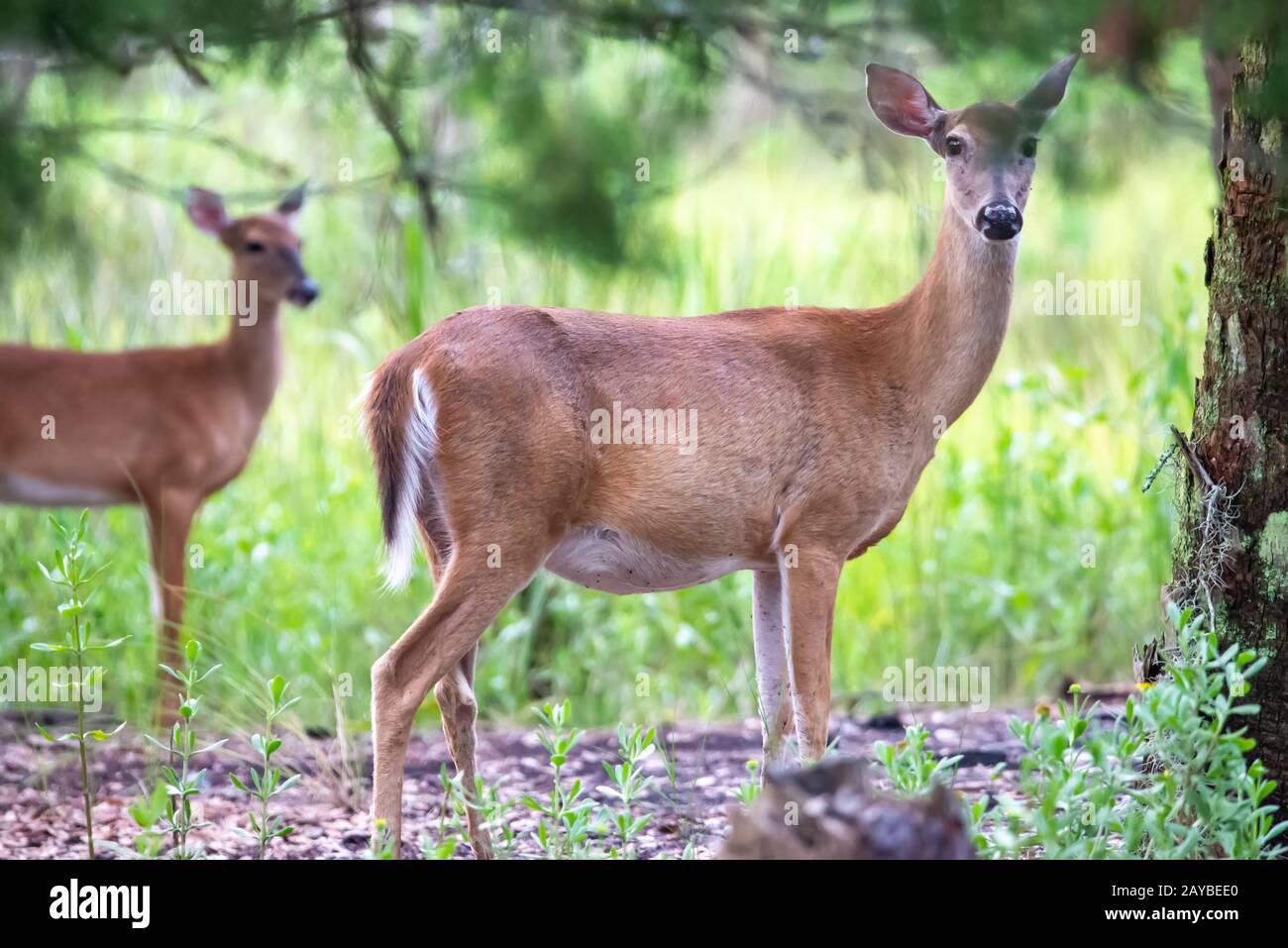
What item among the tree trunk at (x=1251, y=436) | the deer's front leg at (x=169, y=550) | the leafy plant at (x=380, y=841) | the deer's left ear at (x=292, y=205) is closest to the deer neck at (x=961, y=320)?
the tree trunk at (x=1251, y=436)

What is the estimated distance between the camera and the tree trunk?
376cm

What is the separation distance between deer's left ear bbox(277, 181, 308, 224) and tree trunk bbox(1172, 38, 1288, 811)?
13.5 feet

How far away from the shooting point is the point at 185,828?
353 centimetres

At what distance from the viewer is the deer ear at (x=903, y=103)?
14.5 feet

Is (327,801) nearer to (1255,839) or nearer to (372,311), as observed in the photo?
(1255,839)

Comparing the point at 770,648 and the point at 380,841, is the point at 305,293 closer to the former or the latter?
the point at 770,648

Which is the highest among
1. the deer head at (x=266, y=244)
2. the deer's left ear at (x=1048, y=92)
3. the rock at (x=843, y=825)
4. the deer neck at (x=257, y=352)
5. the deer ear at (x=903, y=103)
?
the deer head at (x=266, y=244)

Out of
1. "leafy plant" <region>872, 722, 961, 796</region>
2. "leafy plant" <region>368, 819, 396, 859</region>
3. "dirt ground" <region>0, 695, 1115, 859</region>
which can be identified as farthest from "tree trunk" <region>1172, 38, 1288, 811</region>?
"leafy plant" <region>368, 819, 396, 859</region>

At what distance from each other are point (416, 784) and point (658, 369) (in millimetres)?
1727

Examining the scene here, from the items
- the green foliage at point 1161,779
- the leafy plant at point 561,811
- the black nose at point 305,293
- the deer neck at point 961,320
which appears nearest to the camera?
the green foliage at point 1161,779

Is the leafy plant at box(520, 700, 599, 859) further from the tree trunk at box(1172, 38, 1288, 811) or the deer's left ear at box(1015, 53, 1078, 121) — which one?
the deer's left ear at box(1015, 53, 1078, 121)

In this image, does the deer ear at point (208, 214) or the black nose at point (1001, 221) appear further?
the deer ear at point (208, 214)

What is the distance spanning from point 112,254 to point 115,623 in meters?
2.69

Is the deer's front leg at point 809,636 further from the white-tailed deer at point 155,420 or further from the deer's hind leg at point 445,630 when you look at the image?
the white-tailed deer at point 155,420
